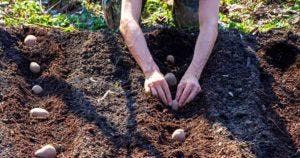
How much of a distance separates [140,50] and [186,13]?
3.51 ft

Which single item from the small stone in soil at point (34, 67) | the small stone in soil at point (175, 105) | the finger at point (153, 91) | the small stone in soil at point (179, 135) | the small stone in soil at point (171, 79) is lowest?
the small stone in soil at point (179, 135)

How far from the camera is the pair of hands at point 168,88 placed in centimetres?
364

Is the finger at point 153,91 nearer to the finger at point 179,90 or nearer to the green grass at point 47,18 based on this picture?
the finger at point 179,90

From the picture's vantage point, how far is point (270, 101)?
151 inches

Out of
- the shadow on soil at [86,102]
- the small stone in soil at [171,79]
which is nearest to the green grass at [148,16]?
the shadow on soil at [86,102]

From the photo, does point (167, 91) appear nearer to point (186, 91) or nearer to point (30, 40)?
point (186, 91)

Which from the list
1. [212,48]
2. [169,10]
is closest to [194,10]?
[169,10]

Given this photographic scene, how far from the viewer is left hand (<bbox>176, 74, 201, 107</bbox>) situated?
3682 mm

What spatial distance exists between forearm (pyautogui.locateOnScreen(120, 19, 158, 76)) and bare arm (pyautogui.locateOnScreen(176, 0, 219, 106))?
8.4 inches

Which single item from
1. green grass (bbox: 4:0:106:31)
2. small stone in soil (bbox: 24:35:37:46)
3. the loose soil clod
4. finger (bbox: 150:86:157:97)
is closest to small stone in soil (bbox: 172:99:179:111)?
finger (bbox: 150:86:157:97)

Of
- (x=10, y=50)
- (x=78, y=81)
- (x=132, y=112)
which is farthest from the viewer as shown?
(x=10, y=50)

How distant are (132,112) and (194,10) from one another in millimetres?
1450

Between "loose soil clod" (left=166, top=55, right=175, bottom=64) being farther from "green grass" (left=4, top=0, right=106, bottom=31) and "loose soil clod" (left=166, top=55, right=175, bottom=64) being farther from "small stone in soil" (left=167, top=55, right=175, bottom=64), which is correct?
"green grass" (left=4, top=0, right=106, bottom=31)

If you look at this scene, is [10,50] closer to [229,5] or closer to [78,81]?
[78,81]
